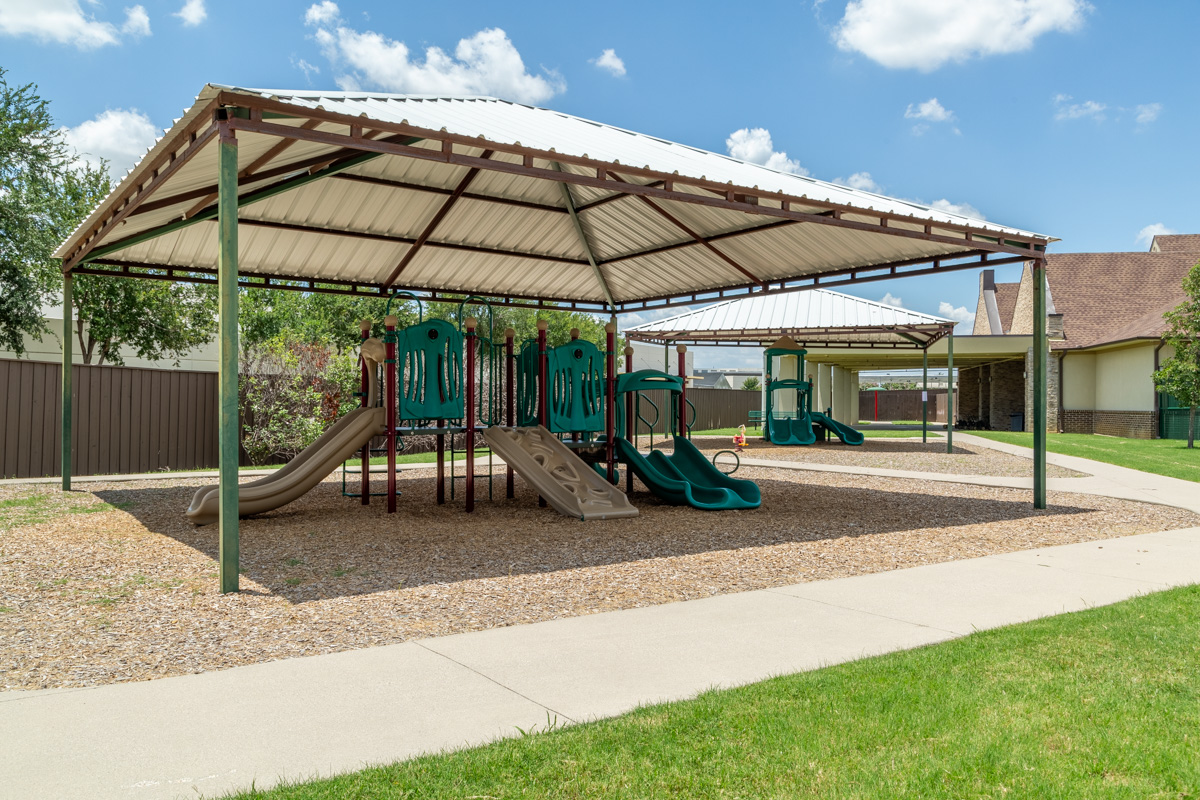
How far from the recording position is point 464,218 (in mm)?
13828

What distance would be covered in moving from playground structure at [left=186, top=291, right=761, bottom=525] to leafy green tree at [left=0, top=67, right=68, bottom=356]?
1224 centimetres

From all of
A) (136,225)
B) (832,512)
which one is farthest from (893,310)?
(136,225)

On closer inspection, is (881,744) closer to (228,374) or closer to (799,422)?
(228,374)

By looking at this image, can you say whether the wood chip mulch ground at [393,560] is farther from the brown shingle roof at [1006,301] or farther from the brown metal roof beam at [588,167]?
the brown shingle roof at [1006,301]

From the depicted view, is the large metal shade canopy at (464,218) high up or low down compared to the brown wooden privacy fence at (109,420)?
up

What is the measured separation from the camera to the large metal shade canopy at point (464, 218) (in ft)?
22.1

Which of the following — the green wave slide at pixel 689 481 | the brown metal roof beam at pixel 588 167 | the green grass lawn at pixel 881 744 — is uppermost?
the brown metal roof beam at pixel 588 167

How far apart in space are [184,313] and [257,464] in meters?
8.57

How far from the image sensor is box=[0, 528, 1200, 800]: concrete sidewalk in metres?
3.28

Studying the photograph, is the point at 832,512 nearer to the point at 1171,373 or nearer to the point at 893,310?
the point at 893,310

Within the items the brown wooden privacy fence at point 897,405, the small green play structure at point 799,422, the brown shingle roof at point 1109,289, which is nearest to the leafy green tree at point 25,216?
the small green play structure at point 799,422

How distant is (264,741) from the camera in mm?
3480

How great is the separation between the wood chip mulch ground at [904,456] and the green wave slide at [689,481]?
23.5ft

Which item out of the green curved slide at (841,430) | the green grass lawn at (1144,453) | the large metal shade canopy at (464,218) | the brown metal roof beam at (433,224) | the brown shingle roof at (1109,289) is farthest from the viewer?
the brown shingle roof at (1109,289)
